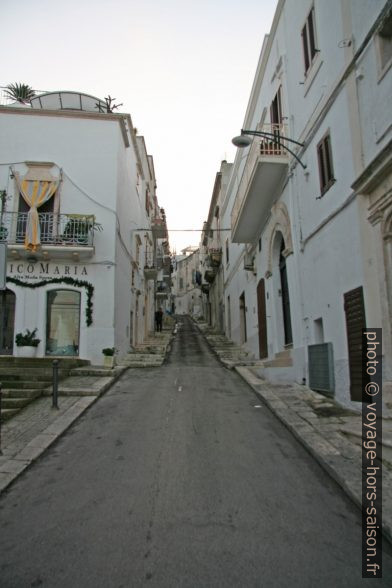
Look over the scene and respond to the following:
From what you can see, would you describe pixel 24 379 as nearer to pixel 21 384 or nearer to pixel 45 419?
pixel 21 384

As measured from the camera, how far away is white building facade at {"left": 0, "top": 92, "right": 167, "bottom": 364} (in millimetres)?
15250

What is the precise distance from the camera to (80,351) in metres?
15.2

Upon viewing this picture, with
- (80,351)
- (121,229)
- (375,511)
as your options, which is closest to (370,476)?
(375,511)

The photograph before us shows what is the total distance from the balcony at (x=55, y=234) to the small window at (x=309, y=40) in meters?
8.79

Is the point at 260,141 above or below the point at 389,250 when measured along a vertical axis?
above

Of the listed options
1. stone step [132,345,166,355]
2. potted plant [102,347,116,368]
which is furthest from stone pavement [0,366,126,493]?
stone step [132,345,166,355]

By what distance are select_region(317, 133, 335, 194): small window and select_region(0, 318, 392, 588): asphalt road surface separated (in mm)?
5131

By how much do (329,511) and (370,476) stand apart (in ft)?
2.81

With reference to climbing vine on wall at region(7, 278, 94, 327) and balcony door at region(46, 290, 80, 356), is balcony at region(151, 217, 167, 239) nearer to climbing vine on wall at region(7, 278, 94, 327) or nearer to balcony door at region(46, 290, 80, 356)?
climbing vine on wall at region(7, 278, 94, 327)

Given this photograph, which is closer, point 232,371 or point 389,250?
point 389,250

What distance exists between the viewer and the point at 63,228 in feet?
51.2

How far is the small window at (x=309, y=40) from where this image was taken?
32.8 feet

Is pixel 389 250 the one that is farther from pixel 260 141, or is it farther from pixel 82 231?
pixel 82 231

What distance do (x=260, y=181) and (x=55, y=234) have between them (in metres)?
7.54
